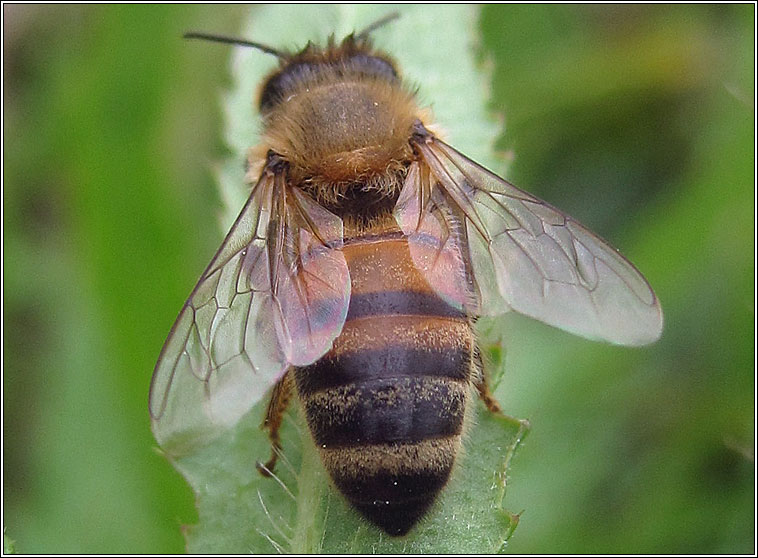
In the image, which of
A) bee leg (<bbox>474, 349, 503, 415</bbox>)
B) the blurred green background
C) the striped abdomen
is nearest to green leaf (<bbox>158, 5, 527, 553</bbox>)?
bee leg (<bbox>474, 349, 503, 415</bbox>)

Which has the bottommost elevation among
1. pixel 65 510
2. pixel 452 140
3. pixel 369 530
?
pixel 65 510

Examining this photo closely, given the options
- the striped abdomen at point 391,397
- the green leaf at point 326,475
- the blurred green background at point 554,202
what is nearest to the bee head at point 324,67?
the green leaf at point 326,475

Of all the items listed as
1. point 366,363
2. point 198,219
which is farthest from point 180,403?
point 198,219

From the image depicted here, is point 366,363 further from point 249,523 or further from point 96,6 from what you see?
point 96,6

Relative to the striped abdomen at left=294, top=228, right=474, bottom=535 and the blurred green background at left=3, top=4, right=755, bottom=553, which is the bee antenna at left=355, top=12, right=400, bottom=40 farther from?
the striped abdomen at left=294, top=228, right=474, bottom=535

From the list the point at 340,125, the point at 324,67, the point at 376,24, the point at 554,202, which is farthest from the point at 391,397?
the point at 554,202

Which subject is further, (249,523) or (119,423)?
(119,423)

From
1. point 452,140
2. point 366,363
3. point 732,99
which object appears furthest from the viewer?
point 732,99
